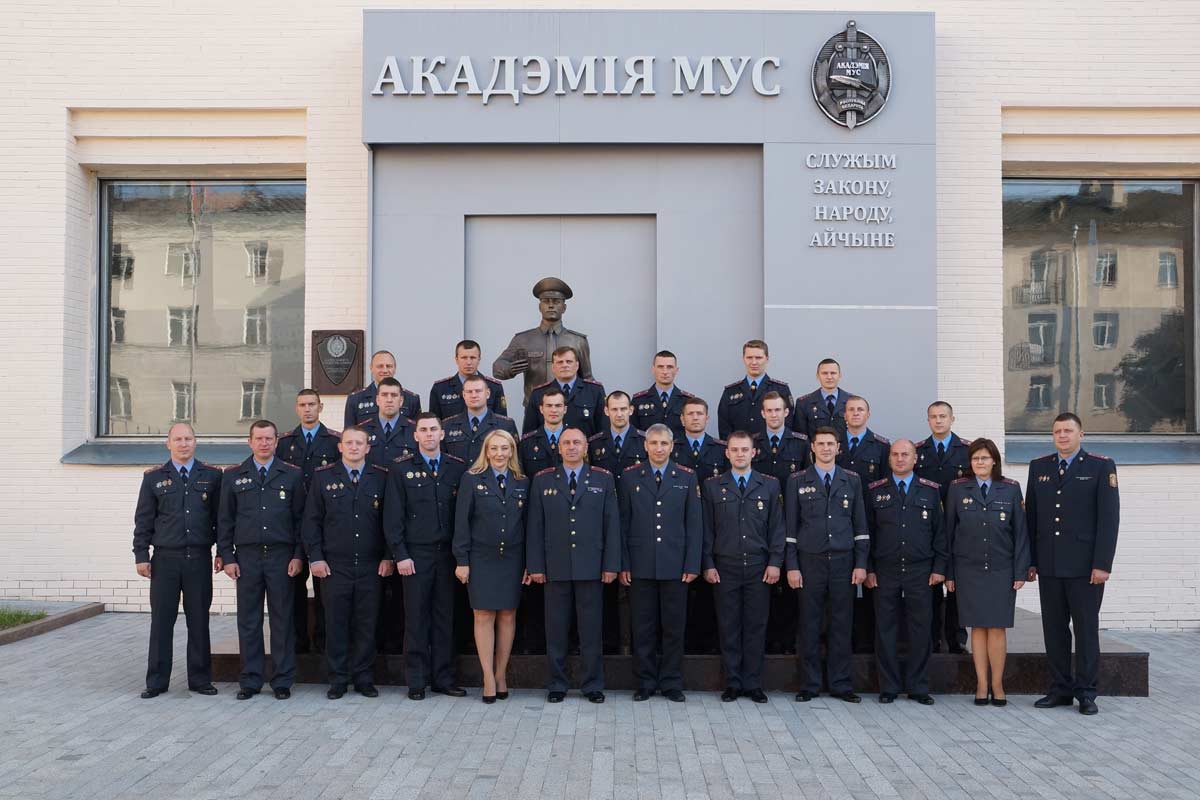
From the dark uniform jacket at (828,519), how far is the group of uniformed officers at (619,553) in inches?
0.5

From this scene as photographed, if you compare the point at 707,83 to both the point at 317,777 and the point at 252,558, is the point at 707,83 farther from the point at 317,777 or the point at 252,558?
the point at 317,777

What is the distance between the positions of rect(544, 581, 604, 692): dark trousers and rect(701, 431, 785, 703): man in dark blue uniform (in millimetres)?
777

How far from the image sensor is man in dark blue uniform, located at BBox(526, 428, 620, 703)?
712 cm

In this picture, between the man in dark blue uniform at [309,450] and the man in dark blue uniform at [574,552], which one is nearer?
the man in dark blue uniform at [574,552]

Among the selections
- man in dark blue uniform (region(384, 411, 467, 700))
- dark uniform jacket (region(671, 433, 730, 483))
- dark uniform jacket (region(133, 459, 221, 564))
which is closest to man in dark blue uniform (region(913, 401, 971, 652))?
dark uniform jacket (region(671, 433, 730, 483))

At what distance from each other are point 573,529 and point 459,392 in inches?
75.2

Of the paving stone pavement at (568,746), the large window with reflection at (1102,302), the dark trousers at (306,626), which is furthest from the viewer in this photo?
the large window with reflection at (1102,302)

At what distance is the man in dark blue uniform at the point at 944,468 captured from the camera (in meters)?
7.71

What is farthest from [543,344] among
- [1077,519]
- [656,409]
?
[1077,519]

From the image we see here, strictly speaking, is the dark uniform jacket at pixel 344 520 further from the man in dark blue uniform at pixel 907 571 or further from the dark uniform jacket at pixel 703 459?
the man in dark blue uniform at pixel 907 571

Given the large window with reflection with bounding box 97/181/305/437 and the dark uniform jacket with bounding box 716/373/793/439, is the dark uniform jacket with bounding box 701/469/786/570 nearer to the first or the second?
the dark uniform jacket with bounding box 716/373/793/439

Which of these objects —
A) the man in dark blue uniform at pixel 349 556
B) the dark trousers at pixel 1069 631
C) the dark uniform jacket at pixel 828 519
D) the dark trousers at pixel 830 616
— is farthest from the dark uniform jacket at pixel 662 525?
the dark trousers at pixel 1069 631

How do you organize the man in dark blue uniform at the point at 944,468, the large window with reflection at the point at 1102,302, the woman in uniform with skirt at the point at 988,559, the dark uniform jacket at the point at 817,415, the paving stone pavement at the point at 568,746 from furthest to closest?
the large window with reflection at the point at 1102,302
the dark uniform jacket at the point at 817,415
the man in dark blue uniform at the point at 944,468
the woman in uniform with skirt at the point at 988,559
the paving stone pavement at the point at 568,746

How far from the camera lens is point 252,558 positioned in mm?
7215
